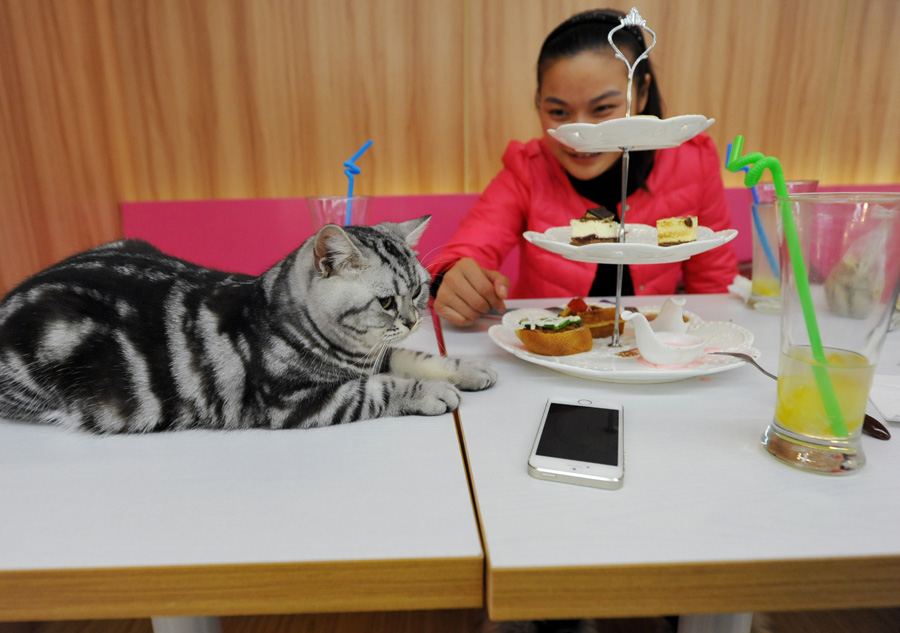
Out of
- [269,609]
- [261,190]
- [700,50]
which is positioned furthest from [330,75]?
[269,609]

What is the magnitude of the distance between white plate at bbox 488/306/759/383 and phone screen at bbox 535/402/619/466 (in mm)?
106

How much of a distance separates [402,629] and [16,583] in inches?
34.1

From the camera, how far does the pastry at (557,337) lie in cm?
84

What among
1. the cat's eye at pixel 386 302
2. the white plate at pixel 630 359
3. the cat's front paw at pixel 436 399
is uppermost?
the cat's eye at pixel 386 302

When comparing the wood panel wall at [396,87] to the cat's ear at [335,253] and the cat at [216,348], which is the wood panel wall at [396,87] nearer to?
the cat at [216,348]

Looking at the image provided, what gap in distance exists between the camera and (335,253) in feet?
2.46

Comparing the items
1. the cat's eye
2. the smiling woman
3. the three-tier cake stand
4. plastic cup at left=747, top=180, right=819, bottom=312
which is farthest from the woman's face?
the cat's eye

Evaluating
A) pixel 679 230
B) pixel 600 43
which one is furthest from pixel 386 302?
pixel 600 43

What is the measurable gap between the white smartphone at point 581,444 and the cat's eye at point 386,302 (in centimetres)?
29

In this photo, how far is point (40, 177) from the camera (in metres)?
1.60

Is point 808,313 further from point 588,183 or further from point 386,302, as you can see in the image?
point 588,183

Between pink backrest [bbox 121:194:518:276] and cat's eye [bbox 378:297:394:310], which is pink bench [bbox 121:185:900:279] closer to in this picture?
pink backrest [bbox 121:194:518:276]

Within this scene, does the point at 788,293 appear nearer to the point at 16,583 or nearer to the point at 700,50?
the point at 16,583

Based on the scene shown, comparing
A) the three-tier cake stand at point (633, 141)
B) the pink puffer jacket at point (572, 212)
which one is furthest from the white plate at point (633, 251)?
the pink puffer jacket at point (572, 212)
